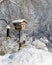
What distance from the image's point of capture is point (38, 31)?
1173 cm

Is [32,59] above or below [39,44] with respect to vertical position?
above

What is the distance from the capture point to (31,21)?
469 inches

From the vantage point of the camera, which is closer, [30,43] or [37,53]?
[37,53]

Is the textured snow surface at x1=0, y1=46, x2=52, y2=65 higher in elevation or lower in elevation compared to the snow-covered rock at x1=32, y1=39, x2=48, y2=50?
higher

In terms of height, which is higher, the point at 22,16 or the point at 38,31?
the point at 22,16

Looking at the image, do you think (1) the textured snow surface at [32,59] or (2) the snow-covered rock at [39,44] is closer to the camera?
(1) the textured snow surface at [32,59]

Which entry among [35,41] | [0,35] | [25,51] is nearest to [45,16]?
[35,41]

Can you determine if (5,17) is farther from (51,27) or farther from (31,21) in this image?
(51,27)

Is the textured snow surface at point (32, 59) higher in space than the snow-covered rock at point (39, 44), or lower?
higher

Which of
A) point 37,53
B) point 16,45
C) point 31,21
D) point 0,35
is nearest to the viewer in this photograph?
point 37,53

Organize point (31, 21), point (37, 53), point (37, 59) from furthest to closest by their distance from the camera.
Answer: point (31, 21), point (37, 53), point (37, 59)

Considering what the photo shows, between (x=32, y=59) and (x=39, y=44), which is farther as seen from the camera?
(x=39, y=44)

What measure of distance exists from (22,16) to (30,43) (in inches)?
76.2

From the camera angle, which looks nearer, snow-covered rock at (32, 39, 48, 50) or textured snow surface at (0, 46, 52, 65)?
textured snow surface at (0, 46, 52, 65)
